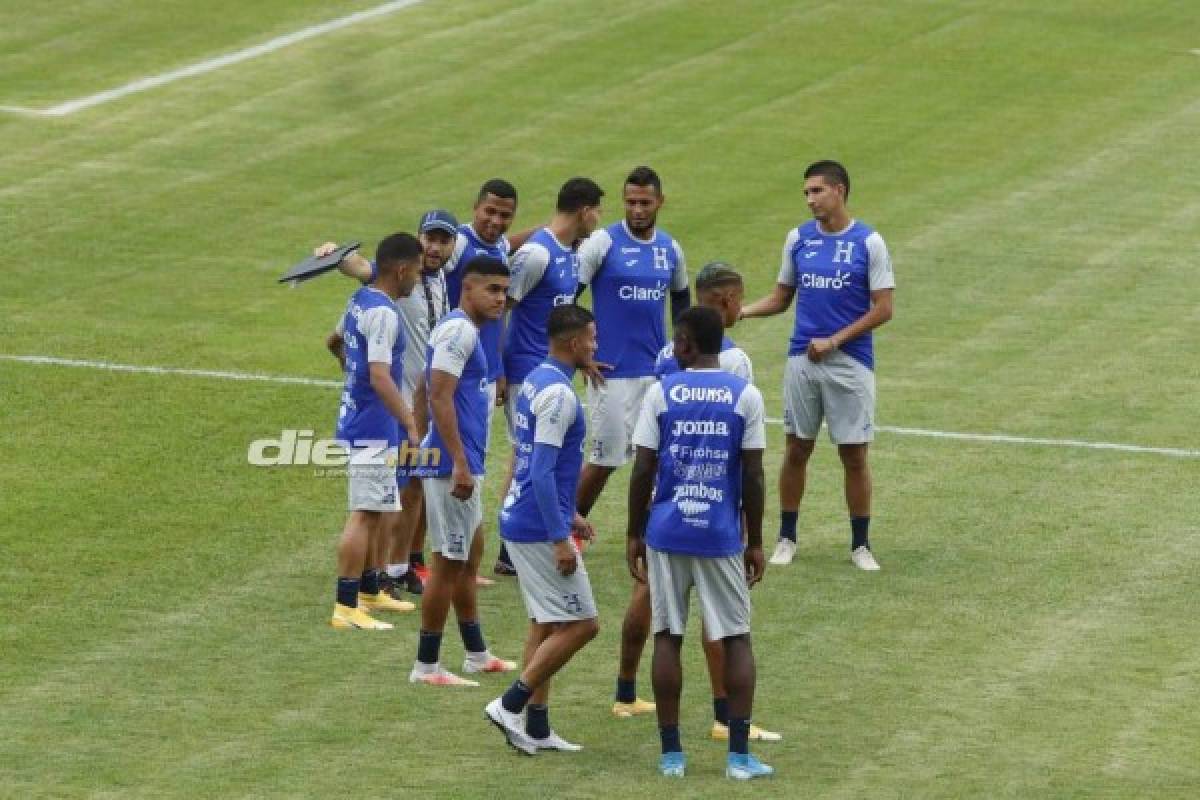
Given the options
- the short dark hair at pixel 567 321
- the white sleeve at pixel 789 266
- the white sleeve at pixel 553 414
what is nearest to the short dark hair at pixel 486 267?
the short dark hair at pixel 567 321

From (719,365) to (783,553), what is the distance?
4025 mm

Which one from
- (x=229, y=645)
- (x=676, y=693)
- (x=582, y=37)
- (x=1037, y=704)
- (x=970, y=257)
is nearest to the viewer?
(x=676, y=693)

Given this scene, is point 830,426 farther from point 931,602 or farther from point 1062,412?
point 1062,412

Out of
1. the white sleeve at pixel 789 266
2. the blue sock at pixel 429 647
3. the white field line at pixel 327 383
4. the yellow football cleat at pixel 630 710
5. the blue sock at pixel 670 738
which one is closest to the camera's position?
the blue sock at pixel 670 738

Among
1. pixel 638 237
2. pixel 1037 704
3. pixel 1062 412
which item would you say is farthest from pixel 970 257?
pixel 1037 704

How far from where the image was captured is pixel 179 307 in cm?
2297

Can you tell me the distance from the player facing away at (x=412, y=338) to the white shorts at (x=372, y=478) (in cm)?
36

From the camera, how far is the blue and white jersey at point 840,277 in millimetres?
16422

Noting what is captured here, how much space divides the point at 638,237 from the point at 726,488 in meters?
4.15

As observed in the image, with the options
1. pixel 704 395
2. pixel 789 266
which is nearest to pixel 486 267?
pixel 704 395

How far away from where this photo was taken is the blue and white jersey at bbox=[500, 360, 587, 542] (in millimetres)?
12531

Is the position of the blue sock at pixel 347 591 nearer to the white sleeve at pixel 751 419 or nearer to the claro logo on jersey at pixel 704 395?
the claro logo on jersey at pixel 704 395

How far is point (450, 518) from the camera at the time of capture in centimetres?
1369

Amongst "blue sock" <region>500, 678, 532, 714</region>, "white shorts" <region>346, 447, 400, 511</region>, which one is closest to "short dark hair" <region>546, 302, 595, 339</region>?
"blue sock" <region>500, 678, 532, 714</region>
